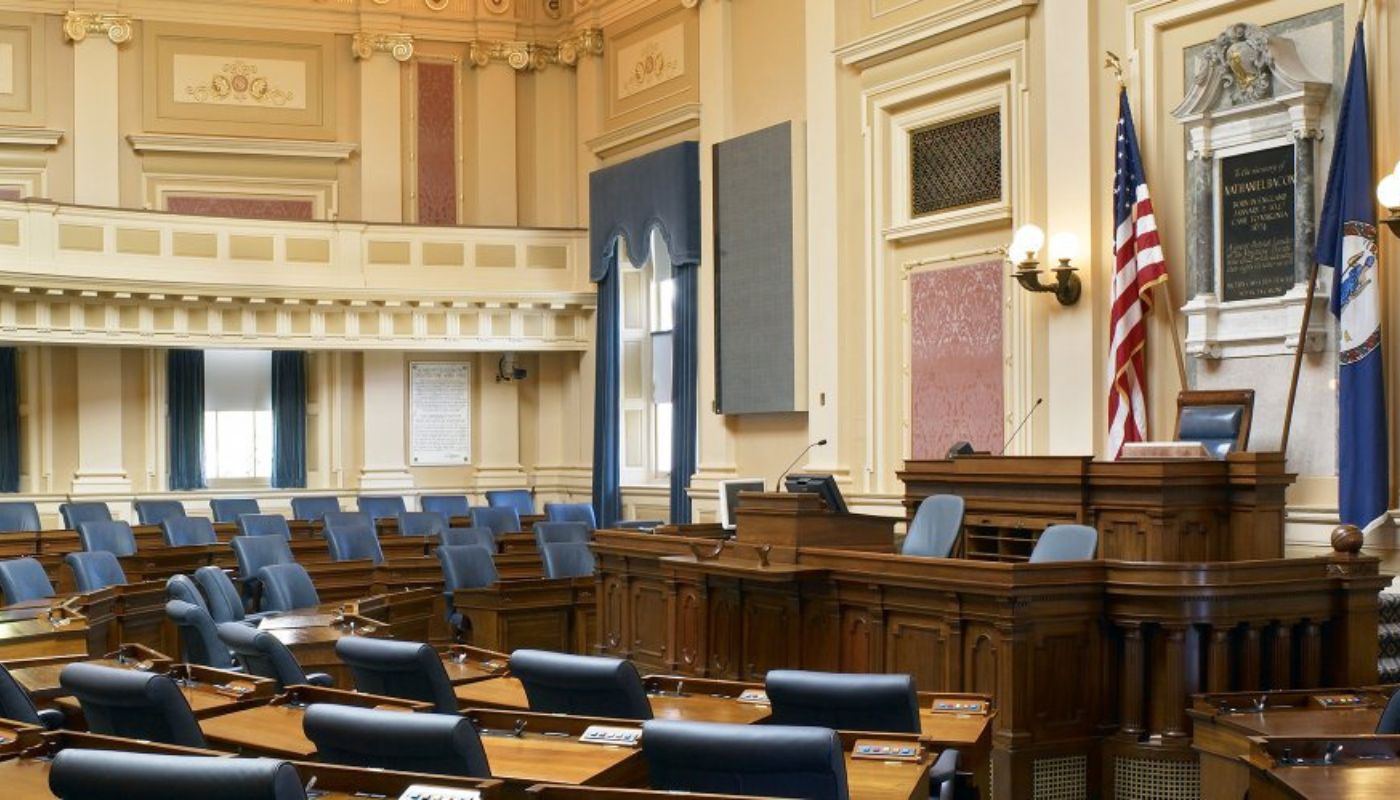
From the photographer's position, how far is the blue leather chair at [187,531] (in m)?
11.8

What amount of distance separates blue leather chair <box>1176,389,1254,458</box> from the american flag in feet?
1.82

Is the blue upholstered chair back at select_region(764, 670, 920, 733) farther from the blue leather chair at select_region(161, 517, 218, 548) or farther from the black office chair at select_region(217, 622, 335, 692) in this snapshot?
the blue leather chair at select_region(161, 517, 218, 548)

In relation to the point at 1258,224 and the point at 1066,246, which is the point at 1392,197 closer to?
the point at 1258,224

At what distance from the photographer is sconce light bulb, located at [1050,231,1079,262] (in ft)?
32.1

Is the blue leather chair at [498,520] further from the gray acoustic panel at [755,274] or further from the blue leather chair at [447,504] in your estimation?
the gray acoustic panel at [755,274]

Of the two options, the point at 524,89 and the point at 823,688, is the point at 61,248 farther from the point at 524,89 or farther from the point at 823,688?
the point at 823,688

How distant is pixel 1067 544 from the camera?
6.95 metres

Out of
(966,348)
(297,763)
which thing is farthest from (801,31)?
(297,763)

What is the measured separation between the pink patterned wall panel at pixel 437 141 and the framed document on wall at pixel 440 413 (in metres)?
1.63

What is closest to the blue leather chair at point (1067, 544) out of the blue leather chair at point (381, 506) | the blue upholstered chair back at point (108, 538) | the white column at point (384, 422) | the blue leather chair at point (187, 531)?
the blue upholstered chair back at point (108, 538)

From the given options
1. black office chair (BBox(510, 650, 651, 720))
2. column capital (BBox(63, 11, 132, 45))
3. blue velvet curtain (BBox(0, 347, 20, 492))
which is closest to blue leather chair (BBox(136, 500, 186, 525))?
blue velvet curtain (BBox(0, 347, 20, 492))

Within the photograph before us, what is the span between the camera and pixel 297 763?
3.43 meters

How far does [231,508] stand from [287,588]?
6.21 meters

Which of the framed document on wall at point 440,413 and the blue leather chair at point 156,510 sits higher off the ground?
the framed document on wall at point 440,413
